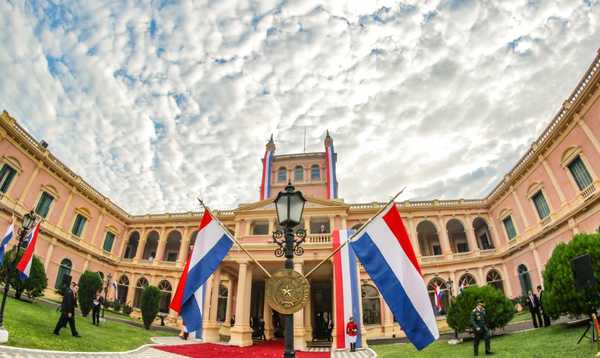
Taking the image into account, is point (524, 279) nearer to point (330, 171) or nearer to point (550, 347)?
point (330, 171)

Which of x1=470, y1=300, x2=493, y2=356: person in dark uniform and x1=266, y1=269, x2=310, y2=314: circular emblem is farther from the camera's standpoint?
x1=470, y1=300, x2=493, y2=356: person in dark uniform

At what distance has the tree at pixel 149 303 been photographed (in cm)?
1898

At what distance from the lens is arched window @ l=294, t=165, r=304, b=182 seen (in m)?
35.1

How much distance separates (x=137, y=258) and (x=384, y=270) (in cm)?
3392

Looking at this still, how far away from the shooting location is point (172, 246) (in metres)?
36.2

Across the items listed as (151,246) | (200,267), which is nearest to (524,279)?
(200,267)

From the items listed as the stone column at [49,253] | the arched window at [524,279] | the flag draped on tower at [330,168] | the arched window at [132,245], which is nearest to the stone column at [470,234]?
the arched window at [524,279]

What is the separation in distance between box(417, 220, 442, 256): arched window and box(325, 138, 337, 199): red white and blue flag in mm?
9331

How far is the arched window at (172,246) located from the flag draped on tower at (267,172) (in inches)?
439

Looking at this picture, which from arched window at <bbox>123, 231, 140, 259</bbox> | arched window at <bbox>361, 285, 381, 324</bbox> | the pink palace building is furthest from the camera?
arched window at <bbox>123, 231, 140, 259</bbox>

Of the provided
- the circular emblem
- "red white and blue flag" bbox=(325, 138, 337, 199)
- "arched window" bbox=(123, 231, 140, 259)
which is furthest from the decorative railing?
"arched window" bbox=(123, 231, 140, 259)

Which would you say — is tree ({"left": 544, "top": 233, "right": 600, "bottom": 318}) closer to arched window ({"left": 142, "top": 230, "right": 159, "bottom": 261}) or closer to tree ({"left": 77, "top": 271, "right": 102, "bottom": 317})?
tree ({"left": 77, "top": 271, "right": 102, "bottom": 317})

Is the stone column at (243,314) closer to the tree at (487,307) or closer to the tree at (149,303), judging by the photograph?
the tree at (149,303)

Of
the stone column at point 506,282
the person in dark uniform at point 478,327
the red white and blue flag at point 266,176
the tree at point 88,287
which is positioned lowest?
the person in dark uniform at point 478,327
